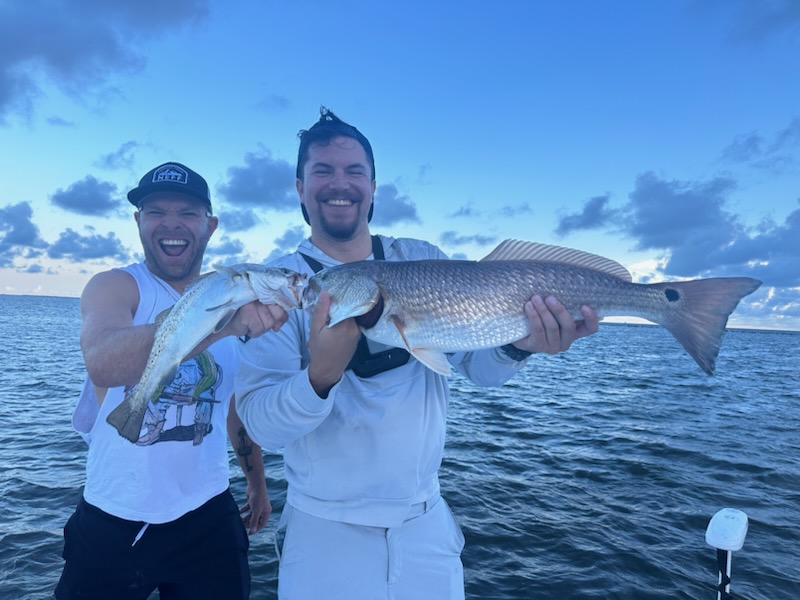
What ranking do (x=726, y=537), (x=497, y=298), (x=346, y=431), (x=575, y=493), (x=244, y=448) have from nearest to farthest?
(x=346, y=431) → (x=497, y=298) → (x=726, y=537) → (x=244, y=448) → (x=575, y=493)

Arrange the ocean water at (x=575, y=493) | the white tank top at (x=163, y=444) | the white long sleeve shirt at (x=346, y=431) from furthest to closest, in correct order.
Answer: the ocean water at (x=575, y=493)
the white tank top at (x=163, y=444)
the white long sleeve shirt at (x=346, y=431)

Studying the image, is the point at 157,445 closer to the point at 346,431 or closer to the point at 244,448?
the point at 244,448

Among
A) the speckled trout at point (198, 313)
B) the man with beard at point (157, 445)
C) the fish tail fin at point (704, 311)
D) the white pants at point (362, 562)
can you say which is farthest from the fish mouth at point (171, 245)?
the fish tail fin at point (704, 311)

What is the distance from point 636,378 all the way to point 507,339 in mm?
29137

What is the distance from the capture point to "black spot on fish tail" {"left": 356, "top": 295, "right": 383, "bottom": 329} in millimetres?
3445

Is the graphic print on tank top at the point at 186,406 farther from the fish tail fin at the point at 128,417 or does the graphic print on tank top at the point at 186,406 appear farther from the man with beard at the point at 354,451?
the man with beard at the point at 354,451

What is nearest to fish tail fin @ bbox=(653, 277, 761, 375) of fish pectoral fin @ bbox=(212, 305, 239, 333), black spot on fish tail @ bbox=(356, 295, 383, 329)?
black spot on fish tail @ bbox=(356, 295, 383, 329)

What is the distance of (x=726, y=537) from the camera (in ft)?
13.5

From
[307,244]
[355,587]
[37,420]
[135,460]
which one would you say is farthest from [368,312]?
[37,420]

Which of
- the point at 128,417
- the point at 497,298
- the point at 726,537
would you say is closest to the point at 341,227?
the point at 497,298

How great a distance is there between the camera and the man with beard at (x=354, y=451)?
299 cm

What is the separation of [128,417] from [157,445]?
0.44 meters

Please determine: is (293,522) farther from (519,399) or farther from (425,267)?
(519,399)

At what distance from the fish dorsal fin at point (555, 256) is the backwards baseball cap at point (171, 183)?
2.54 metres
